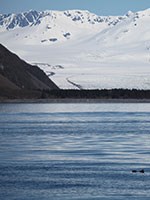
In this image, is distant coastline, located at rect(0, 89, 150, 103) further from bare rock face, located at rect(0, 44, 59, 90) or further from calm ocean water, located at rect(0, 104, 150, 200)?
calm ocean water, located at rect(0, 104, 150, 200)

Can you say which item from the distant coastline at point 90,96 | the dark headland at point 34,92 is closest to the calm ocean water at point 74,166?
the dark headland at point 34,92

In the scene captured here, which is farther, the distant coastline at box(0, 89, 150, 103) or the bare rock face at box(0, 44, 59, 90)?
the bare rock face at box(0, 44, 59, 90)

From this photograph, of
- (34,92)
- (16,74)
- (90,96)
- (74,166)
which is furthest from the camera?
(16,74)

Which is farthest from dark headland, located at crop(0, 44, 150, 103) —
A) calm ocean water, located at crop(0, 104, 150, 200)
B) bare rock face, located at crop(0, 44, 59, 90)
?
calm ocean water, located at crop(0, 104, 150, 200)

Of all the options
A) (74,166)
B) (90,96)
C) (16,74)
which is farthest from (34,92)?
(74,166)

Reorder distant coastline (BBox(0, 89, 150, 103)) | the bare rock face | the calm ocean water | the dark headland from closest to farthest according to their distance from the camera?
the calm ocean water
the dark headland
distant coastline (BBox(0, 89, 150, 103))
the bare rock face

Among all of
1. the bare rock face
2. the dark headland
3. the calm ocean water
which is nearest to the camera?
the calm ocean water

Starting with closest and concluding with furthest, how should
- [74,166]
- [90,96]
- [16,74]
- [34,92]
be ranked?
[74,166]
[34,92]
[90,96]
[16,74]

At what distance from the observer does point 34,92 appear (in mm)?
163875

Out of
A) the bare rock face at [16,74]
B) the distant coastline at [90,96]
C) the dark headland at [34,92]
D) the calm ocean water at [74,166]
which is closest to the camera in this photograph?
the calm ocean water at [74,166]

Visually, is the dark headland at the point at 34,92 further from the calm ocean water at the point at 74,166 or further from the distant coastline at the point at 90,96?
the calm ocean water at the point at 74,166

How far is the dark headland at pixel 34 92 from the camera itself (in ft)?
527

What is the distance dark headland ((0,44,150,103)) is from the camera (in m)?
160

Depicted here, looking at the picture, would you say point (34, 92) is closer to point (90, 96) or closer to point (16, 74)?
point (90, 96)
